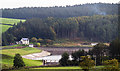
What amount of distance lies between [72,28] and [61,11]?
139cm

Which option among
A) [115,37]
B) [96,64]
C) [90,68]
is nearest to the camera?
[90,68]

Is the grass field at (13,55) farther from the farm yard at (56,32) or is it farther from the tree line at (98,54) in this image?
the tree line at (98,54)

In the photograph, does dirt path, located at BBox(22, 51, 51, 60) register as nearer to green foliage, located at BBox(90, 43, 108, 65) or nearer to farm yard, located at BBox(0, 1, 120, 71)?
farm yard, located at BBox(0, 1, 120, 71)

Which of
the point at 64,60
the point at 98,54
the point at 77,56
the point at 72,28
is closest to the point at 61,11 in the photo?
the point at 72,28

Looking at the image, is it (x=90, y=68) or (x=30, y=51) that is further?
(x=30, y=51)

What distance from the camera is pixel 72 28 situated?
1520cm

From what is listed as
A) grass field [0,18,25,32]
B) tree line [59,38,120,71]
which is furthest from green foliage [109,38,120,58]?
grass field [0,18,25,32]

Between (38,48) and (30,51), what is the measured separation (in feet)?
1.89

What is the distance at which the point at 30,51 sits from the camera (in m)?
15.0

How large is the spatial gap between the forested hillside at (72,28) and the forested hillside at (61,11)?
0.95 ft

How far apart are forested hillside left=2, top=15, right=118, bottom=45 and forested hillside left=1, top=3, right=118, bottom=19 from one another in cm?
29

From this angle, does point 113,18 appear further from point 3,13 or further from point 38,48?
point 3,13

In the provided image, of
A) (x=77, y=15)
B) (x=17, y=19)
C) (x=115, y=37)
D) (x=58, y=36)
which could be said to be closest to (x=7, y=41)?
(x=17, y=19)

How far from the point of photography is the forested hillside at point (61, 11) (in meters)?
15.1
